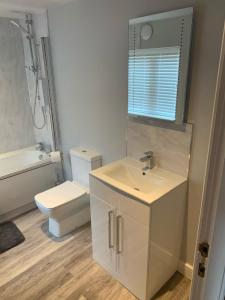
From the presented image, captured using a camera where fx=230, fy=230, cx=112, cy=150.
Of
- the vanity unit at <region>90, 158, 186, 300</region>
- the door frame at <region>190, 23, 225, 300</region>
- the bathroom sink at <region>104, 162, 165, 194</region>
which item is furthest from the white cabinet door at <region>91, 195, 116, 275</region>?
the door frame at <region>190, 23, 225, 300</region>

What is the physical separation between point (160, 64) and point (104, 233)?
4.60 ft

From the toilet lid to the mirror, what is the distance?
3.54 feet

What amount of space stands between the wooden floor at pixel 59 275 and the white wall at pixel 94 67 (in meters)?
0.98

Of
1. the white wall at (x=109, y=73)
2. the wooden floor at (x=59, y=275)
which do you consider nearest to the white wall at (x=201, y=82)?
the white wall at (x=109, y=73)

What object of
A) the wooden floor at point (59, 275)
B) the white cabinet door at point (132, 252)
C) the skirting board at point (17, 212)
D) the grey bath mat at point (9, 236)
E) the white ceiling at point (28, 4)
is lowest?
the wooden floor at point (59, 275)

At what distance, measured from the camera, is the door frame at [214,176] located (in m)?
0.66

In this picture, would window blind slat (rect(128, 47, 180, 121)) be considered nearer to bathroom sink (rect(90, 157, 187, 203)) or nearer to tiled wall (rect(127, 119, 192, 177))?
tiled wall (rect(127, 119, 192, 177))

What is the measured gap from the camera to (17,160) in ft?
10.6

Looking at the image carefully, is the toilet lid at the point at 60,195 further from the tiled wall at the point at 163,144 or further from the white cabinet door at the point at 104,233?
the tiled wall at the point at 163,144

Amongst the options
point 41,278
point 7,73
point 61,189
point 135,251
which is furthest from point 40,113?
point 135,251

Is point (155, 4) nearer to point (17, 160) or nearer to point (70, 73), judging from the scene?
point (70, 73)

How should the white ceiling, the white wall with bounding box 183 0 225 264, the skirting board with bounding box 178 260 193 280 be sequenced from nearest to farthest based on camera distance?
the white wall with bounding box 183 0 225 264
the skirting board with bounding box 178 260 193 280
the white ceiling

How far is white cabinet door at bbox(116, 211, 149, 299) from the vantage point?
1601 mm

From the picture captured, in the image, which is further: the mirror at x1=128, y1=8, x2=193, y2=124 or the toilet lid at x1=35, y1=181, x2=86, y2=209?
the toilet lid at x1=35, y1=181, x2=86, y2=209
